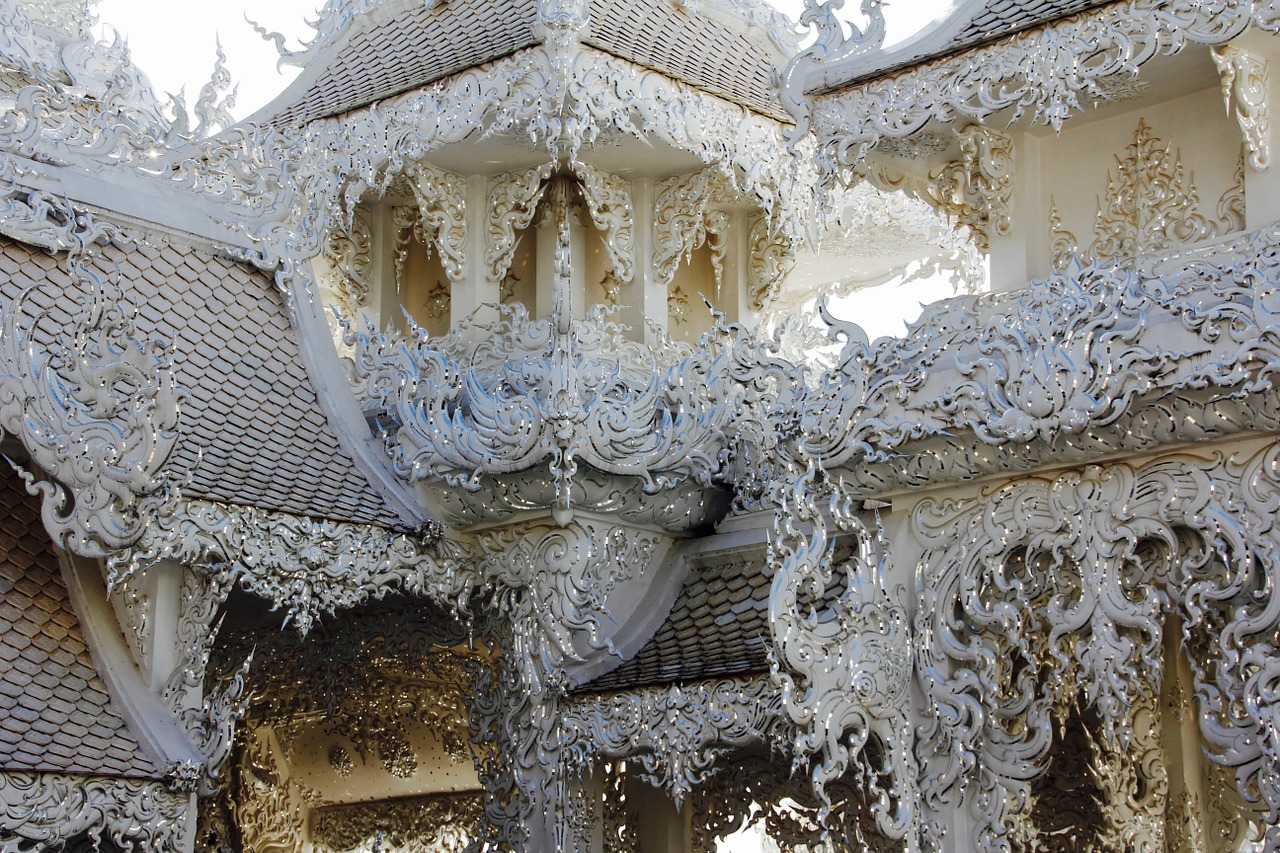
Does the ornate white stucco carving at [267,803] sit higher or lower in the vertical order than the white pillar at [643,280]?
lower

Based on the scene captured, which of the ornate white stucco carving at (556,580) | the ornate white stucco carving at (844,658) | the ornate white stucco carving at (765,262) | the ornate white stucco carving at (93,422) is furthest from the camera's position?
the ornate white stucco carving at (765,262)

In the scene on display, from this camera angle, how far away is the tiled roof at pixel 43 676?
7.98 meters

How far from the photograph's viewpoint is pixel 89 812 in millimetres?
7934

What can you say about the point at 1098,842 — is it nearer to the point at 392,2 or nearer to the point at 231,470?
the point at 231,470

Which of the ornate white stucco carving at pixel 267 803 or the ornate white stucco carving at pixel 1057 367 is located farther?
the ornate white stucco carving at pixel 267 803

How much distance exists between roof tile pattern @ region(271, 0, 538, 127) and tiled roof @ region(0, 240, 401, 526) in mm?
1145

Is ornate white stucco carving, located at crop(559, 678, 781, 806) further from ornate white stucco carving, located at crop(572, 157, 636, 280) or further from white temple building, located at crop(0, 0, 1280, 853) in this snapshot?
ornate white stucco carving, located at crop(572, 157, 636, 280)

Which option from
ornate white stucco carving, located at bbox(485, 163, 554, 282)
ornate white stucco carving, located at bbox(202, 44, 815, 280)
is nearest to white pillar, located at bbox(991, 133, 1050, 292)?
ornate white stucco carving, located at bbox(202, 44, 815, 280)

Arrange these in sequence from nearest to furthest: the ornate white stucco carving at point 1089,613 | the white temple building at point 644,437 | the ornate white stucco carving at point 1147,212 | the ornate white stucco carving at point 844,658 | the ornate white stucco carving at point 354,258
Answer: the ornate white stucco carving at point 1089,613, the white temple building at point 644,437, the ornate white stucco carving at point 844,658, the ornate white stucco carving at point 1147,212, the ornate white stucco carving at point 354,258

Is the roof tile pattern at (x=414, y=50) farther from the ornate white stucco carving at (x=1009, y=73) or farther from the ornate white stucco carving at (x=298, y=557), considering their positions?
the ornate white stucco carving at (x=298, y=557)

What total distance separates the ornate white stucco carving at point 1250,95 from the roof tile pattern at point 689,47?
2.89 meters

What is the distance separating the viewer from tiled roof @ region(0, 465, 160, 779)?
7.98 metres

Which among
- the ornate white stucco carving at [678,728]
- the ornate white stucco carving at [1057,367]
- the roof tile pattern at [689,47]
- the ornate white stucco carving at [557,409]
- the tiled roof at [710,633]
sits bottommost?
the ornate white stucco carving at [678,728]

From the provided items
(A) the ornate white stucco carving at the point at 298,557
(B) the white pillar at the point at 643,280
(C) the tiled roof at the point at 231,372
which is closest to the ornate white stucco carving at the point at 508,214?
(B) the white pillar at the point at 643,280
